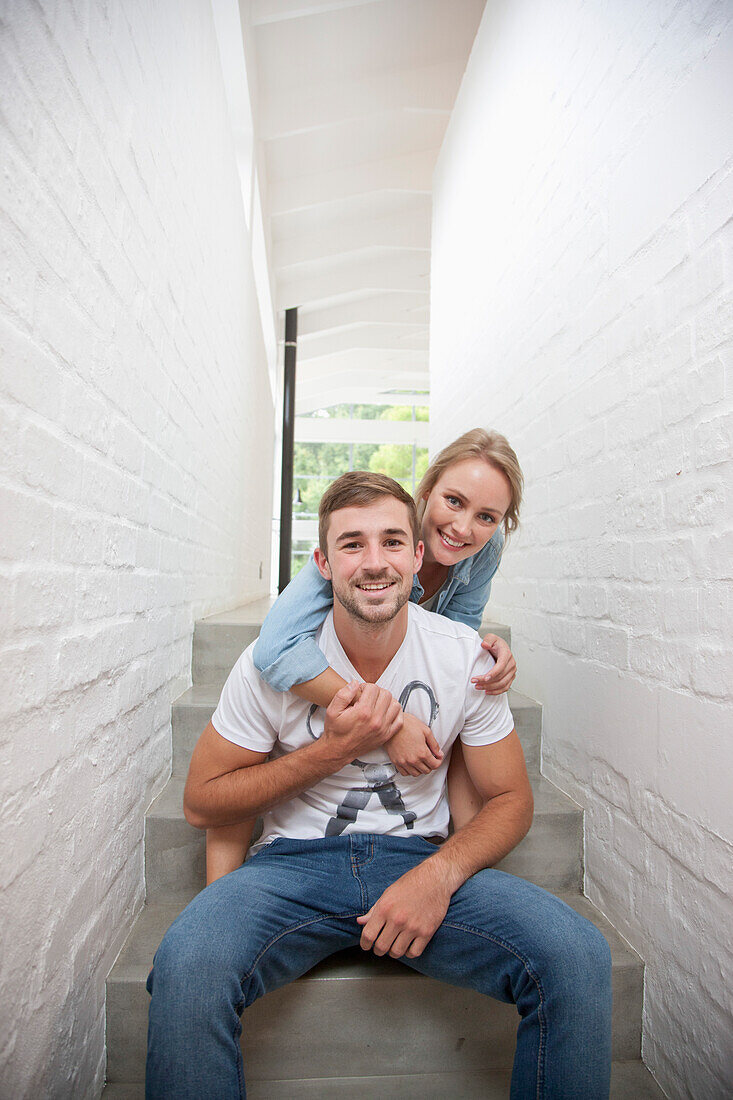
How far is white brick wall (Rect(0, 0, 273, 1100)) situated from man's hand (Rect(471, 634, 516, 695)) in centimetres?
78

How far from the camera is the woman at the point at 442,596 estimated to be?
1350 millimetres

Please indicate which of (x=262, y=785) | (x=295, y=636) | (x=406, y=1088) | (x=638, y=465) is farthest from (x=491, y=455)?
(x=406, y=1088)

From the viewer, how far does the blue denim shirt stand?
52.9 inches

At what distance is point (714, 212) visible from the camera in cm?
122

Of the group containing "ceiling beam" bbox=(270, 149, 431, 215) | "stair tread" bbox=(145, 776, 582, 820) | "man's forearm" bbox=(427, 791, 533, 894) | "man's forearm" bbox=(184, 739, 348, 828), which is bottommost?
"stair tread" bbox=(145, 776, 582, 820)

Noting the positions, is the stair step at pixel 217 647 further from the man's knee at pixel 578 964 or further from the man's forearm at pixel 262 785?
the man's knee at pixel 578 964

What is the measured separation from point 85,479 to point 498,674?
35.5 inches

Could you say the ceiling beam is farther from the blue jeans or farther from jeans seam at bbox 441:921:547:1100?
jeans seam at bbox 441:921:547:1100

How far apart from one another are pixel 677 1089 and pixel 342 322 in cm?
788

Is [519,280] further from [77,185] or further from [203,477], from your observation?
[77,185]

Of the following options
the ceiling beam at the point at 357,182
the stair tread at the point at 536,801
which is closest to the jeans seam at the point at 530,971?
the stair tread at the point at 536,801

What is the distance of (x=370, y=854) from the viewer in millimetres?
1338

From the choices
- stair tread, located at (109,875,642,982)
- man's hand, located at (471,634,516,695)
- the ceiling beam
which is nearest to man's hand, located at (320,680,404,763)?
man's hand, located at (471,634,516,695)

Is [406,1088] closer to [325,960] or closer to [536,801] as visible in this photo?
[325,960]
